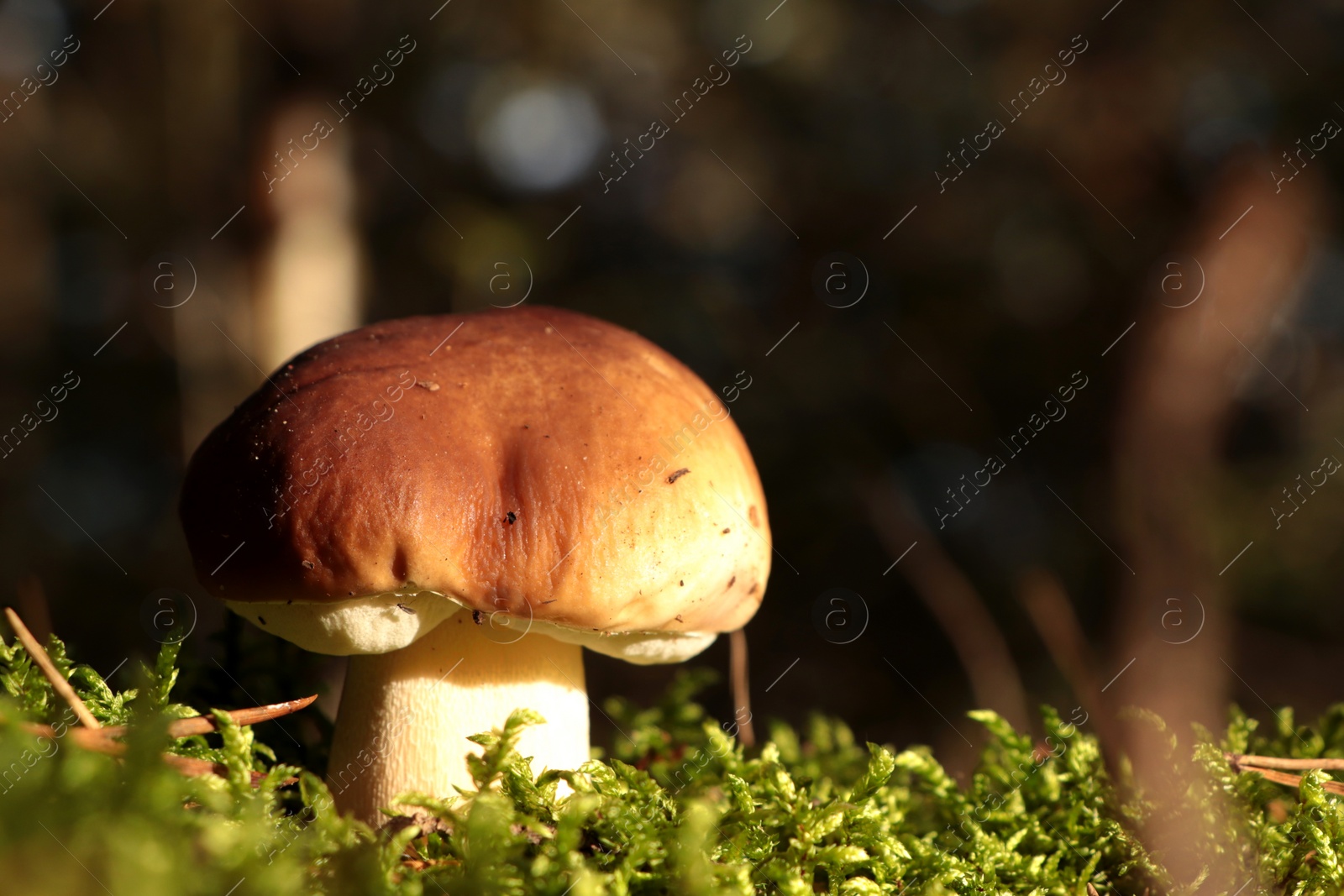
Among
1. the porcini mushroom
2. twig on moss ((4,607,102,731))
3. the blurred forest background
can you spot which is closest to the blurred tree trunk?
the blurred forest background

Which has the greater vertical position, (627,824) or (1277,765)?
(627,824)

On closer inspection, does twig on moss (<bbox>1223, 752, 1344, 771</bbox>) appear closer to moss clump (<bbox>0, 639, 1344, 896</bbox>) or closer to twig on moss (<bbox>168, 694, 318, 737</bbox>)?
moss clump (<bbox>0, 639, 1344, 896</bbox>)

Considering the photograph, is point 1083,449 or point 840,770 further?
point 1083,449

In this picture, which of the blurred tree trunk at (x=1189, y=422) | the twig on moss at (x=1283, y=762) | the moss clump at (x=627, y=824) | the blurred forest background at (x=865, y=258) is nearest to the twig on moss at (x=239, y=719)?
the moss clump at (x=627, y=824)

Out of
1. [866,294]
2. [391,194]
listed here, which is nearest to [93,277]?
[391,194]

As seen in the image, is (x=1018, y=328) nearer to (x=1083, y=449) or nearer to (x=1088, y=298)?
(x=1088, y=298)

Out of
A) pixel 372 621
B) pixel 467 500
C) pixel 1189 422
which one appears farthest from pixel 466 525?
pixel 1189 422

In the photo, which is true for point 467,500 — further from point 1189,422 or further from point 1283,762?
point 1189,422
